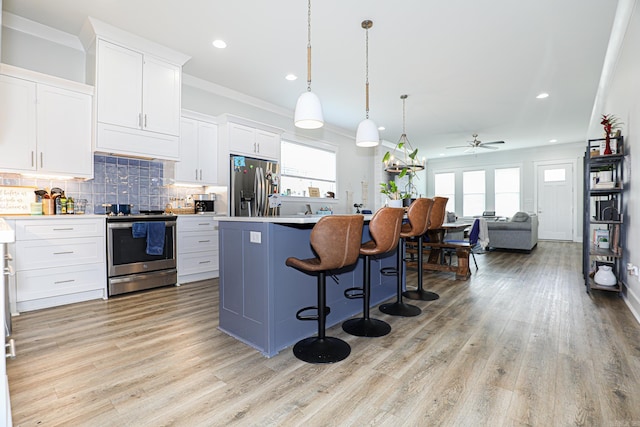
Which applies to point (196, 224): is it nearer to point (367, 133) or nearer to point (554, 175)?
point (367, 133)

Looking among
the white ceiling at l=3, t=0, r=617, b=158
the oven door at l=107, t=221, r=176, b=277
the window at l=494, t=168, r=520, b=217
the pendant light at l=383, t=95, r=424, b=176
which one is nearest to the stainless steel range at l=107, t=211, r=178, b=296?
the oven door at l=107, t=221, r=176, b=277

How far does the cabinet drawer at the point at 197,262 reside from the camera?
424cm

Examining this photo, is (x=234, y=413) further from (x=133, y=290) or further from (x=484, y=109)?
(x=484, y=109)

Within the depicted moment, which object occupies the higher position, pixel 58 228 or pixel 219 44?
pixel 219 44

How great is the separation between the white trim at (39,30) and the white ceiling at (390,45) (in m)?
0.09

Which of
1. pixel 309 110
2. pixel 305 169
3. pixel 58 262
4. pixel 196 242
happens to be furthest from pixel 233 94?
pixel 58 262

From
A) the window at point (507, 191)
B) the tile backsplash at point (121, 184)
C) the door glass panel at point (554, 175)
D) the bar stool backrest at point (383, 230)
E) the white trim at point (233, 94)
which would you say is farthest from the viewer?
the window at point (507, 191)

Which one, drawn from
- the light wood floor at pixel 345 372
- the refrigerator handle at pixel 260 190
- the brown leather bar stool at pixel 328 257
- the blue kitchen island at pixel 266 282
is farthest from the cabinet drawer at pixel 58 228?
the brown leather bar stool at pixel 328 257

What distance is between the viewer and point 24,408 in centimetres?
161

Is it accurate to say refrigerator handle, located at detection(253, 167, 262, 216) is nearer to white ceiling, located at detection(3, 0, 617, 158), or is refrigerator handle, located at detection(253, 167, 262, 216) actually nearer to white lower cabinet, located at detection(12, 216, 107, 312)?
white ceiling, located at detection(3, 0, 617, 158)

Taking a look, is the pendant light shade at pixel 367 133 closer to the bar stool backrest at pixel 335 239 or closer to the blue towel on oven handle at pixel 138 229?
the bar stool backrest at pixel 335 239

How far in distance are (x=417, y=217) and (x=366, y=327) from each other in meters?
1.27

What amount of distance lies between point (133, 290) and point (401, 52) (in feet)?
14.1

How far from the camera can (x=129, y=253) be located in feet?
A: 12.2
